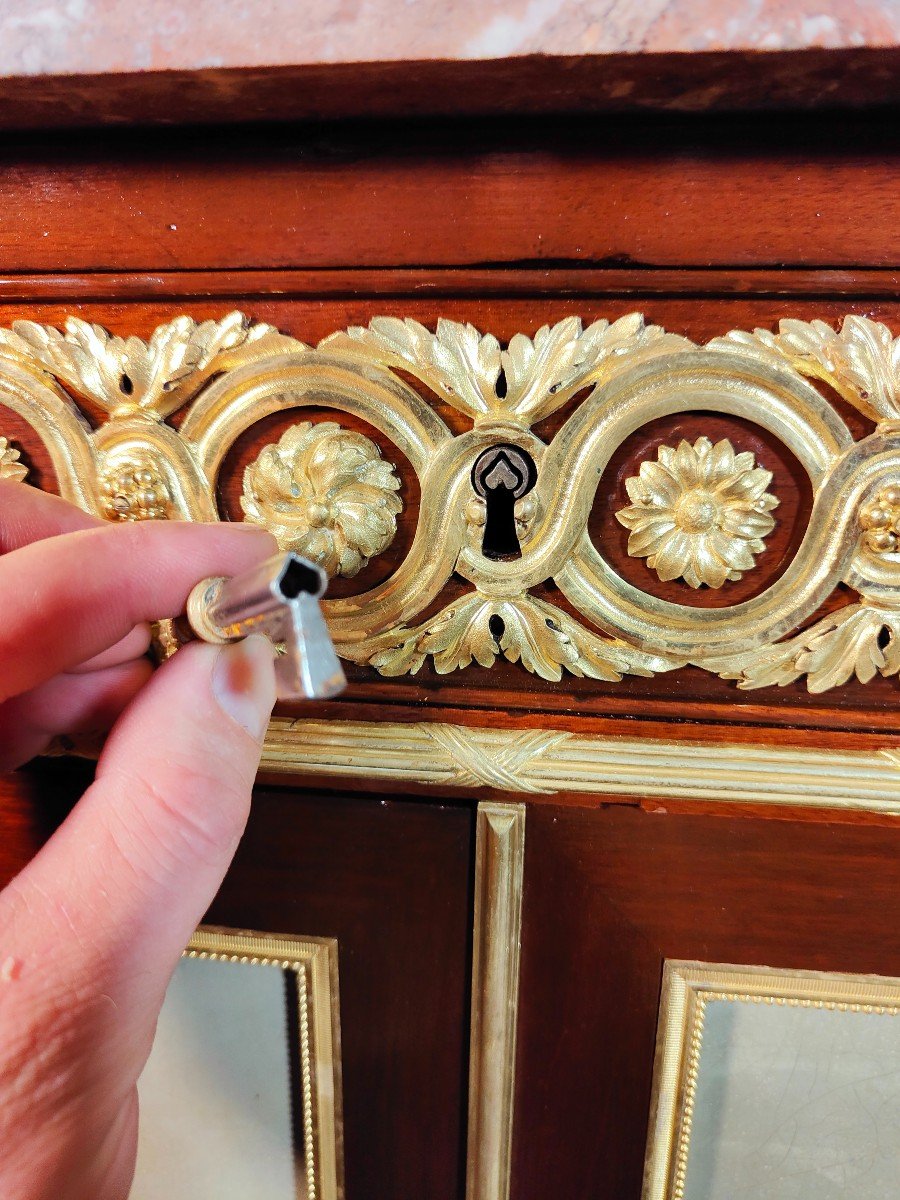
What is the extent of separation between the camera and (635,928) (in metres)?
0.29

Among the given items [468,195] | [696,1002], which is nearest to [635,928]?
[696,1002]

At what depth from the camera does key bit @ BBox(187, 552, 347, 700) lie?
0.16 m

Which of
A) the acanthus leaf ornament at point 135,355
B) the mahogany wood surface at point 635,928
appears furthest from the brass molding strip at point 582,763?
the acanthus leaf ornament at point 135,355

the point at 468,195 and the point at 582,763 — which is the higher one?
the point at 468,195

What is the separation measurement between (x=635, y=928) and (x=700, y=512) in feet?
0.57

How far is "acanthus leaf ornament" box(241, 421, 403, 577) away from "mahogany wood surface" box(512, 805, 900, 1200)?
0.43ft

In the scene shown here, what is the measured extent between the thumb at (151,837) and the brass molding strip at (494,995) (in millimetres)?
113

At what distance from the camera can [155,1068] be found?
1.16ft

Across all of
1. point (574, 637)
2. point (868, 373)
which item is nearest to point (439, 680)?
point (574, 637)

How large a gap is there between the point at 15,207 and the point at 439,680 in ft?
0.76

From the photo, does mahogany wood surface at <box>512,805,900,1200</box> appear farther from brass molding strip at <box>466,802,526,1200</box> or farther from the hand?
the hand

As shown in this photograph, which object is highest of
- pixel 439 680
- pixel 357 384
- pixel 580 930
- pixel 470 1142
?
pixel 357 384

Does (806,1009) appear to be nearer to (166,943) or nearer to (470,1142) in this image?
(470,1142)

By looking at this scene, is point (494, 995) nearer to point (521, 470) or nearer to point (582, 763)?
point (582, 763)
